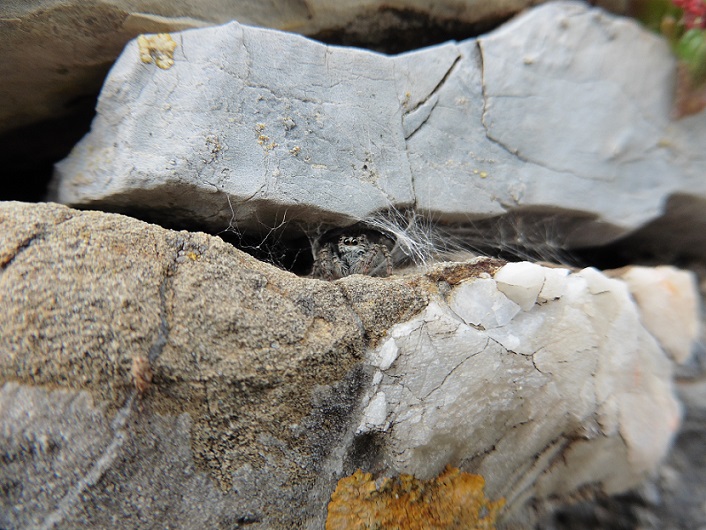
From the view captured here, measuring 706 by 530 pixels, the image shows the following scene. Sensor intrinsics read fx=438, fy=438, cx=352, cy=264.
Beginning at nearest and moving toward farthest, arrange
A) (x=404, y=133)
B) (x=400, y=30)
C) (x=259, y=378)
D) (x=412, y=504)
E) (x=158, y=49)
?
1. (x=259, y=378)
2. (x=412, y=504)
3. (x=158, y=49)
4. (x=404, y=133)
5. (x=400, y=30)

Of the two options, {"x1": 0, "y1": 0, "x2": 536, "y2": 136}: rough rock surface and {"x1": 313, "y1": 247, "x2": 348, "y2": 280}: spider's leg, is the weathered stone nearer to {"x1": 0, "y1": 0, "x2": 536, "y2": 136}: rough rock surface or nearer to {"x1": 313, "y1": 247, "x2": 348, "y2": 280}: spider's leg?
{"x1": 313, "y1": 247, "x2": 348, "y2": 280}: spider's leg

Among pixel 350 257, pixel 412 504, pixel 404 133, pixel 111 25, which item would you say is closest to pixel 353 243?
pixel 350 257

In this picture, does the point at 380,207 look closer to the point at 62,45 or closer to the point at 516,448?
the point at 516,448

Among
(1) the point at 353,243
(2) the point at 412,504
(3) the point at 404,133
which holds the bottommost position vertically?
(2) the point at 412,504

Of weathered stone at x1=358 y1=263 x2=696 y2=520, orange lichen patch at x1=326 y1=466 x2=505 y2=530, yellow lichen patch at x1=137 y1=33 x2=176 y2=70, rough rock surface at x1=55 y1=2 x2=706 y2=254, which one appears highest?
yellow lichen patch at x1=137 y1=33 x2=176 y2=70

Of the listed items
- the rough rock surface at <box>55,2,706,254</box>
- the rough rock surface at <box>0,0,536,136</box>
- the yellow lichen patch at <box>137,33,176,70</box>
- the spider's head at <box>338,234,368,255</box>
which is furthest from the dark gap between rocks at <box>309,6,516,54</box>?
the spider's head at <box>338,234,368,255</box>

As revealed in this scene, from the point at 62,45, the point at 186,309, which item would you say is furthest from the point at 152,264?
the point at 62,45

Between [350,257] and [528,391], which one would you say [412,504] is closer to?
[528,391]
